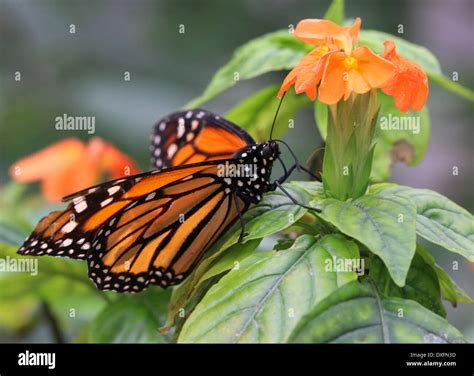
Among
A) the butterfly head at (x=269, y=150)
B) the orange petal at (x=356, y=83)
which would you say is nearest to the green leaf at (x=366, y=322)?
the orange petal at (x=356, y=83)

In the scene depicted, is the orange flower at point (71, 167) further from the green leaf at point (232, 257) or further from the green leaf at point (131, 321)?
the green leaf at point (232, 257)

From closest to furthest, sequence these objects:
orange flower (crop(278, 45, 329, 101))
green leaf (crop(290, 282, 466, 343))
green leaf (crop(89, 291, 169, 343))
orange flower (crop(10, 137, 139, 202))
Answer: green leaf (crop(290, 282, 466, 343)) < orange flower (crop(278, 45, 329, 101)) < green leaf (crop(89, 291, 169, 343)) < orange flower (crop(10, 137, 139, 202))

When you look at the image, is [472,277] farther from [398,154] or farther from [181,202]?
[181,202]

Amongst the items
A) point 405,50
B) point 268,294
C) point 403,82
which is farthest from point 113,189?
point 405,50

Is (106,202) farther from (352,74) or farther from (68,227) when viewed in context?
(352,74)

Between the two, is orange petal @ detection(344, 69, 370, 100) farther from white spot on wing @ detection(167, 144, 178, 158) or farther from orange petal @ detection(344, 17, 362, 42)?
white spot on wing @ detection(167, 144, 178, 158)

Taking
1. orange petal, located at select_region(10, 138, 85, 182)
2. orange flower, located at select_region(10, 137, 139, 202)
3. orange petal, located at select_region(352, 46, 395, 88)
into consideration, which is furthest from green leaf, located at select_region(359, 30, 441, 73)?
orange petal, located at select_region(10, 138, 85, 182)
